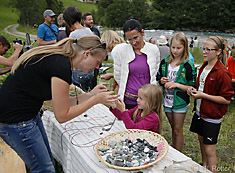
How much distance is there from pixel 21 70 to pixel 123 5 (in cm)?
5544

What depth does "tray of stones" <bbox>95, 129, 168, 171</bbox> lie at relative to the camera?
143 cm

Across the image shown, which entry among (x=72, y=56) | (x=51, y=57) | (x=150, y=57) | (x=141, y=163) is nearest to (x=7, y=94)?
(x=51, y=57)

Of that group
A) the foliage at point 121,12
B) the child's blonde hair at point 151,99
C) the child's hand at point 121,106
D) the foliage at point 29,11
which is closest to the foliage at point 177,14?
the foliage at point 121,12

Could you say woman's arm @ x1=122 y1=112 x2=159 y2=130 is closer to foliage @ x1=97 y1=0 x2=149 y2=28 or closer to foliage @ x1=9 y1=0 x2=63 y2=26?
foliage @ x1=9 y1=0 x2=63 y2=26

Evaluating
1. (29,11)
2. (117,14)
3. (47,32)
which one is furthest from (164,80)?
(117,14)

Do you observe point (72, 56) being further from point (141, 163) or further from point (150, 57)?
point (150, 57)

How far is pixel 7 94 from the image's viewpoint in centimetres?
147

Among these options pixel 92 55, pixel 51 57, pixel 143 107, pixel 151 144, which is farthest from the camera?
pixel 143 107

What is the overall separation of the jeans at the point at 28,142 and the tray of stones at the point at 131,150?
0.43 metres

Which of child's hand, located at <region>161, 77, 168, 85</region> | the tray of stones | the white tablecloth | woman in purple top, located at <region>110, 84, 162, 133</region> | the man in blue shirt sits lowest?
the white tablecloth

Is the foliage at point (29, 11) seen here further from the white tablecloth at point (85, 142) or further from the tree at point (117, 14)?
the tree at point (117, 14)

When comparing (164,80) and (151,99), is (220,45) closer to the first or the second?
(164,80)

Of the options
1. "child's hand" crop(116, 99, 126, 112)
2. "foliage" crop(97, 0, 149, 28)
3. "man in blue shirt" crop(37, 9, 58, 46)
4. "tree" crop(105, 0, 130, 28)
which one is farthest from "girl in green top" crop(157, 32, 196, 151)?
"tree" crop(105, 0, 130, 28)

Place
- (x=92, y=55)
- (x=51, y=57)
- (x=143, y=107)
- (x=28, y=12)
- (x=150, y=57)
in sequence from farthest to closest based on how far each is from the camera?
1. (x=28, y=12)
2. (x=150, y=57)
3. (x=143, y=107)
4. (x=92, y=55)
5. (x=51, y=57)
